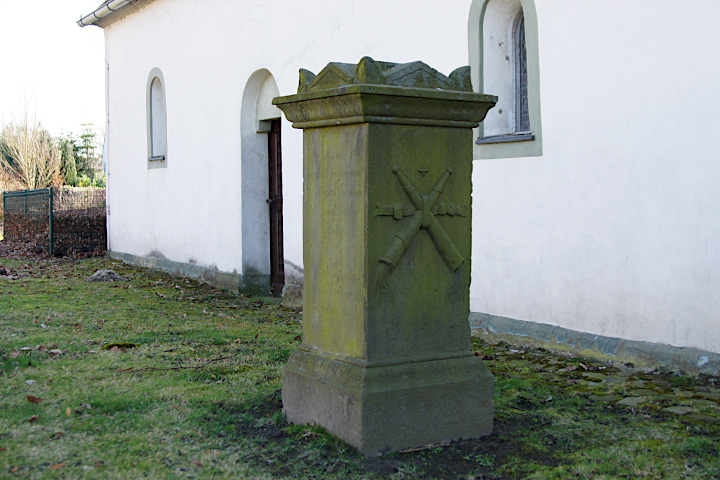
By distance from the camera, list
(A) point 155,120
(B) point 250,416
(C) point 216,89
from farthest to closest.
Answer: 1. (A) point 155,120
2. (C) point 216,89
3. (B) point 250,416

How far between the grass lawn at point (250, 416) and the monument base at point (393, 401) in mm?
85

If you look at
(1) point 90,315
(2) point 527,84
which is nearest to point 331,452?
(2) point 527,84

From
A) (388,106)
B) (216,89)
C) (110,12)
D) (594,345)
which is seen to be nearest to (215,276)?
(216,89)

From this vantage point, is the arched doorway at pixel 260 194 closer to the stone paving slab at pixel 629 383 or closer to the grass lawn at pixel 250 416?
the grass lawn at pixel 250 416

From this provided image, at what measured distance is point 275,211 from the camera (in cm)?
1150

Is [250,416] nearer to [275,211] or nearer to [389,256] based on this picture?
[389,256]

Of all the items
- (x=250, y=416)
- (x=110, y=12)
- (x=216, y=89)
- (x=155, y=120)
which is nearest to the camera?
(x=250, y=416)

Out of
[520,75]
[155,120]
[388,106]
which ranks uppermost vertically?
[155,120]

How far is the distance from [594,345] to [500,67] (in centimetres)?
280

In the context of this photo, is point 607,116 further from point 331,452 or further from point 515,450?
point 331,452

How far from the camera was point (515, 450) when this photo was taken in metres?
4.02

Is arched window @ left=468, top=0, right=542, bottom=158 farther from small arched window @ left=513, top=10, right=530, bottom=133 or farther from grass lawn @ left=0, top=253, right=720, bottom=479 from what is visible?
grass lawn @ left=0, top=253, right=720, bottom=479

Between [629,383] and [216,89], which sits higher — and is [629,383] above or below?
below

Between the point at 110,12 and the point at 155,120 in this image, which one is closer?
the point at 155,120
